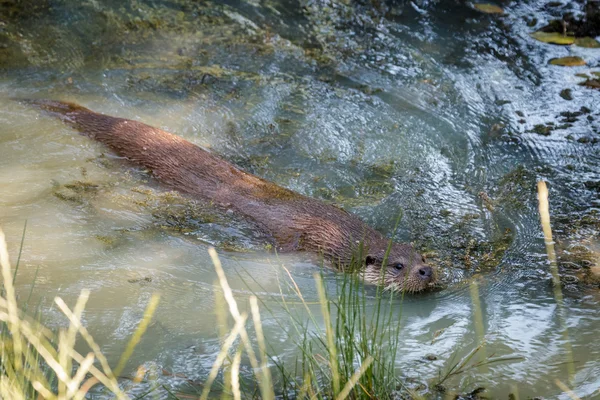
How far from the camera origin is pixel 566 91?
A: 226 inches

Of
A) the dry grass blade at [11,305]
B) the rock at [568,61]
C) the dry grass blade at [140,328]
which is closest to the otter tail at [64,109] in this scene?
the dry grass blade at [140,328]

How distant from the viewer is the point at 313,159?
494 cm

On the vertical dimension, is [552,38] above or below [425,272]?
above

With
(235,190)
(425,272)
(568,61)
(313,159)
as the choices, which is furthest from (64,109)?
(568,61)

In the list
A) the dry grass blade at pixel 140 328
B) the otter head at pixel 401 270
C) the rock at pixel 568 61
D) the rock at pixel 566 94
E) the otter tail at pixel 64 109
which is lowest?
the dry grass blade at pixel 140 328

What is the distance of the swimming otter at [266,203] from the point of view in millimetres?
3727

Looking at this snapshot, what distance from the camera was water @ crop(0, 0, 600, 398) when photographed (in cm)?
313

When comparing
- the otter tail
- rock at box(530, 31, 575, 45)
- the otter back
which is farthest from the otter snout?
rock at box(530, 31, 575, 45)

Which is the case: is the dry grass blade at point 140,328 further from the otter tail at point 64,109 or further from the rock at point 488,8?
the rock at point 488,8

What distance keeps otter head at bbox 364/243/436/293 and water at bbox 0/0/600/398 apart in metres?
0.11

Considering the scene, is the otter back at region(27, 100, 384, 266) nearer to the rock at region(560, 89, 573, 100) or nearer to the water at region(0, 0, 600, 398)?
the water at region(0, 0, 600, 398)

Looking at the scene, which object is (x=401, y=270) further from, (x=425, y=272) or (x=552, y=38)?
(x=552, y=38)

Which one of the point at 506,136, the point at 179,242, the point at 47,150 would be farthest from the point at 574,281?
the point at 47,150

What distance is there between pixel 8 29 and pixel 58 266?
3.80 meters
